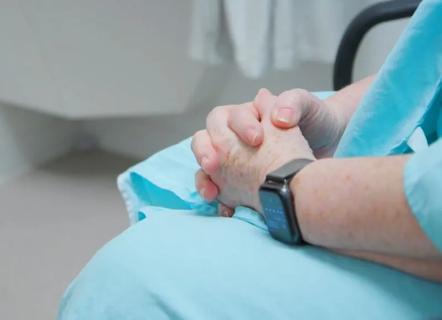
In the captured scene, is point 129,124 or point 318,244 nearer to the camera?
point 318,244

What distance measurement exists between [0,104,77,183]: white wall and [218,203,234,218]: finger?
4.84 feet

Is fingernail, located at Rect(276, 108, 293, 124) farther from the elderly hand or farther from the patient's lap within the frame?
the patient's lap

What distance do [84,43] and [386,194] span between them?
4.35 feet

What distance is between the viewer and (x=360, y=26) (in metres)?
0.97

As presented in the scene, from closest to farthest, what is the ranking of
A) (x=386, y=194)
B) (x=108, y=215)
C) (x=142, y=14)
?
(x=386, y=194), (x=142, y=14), (x=108, y=215)

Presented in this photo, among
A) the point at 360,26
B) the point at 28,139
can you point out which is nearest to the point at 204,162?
the point at 360,26

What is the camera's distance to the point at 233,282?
18.9 inches

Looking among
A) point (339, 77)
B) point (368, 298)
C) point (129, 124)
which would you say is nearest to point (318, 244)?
point (368, 298)

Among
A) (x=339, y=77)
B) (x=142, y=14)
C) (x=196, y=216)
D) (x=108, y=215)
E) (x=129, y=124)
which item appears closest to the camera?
(x=196, y=216)

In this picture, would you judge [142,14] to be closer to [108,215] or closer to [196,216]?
[108,215]

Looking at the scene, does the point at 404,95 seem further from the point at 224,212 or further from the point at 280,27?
the point at 280,27

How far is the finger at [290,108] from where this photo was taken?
0.65 meters

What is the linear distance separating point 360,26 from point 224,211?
44cm

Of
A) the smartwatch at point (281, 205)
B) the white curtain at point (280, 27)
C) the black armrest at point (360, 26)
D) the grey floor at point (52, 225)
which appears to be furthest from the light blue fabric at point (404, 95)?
the grey floor at point (52, 225)
